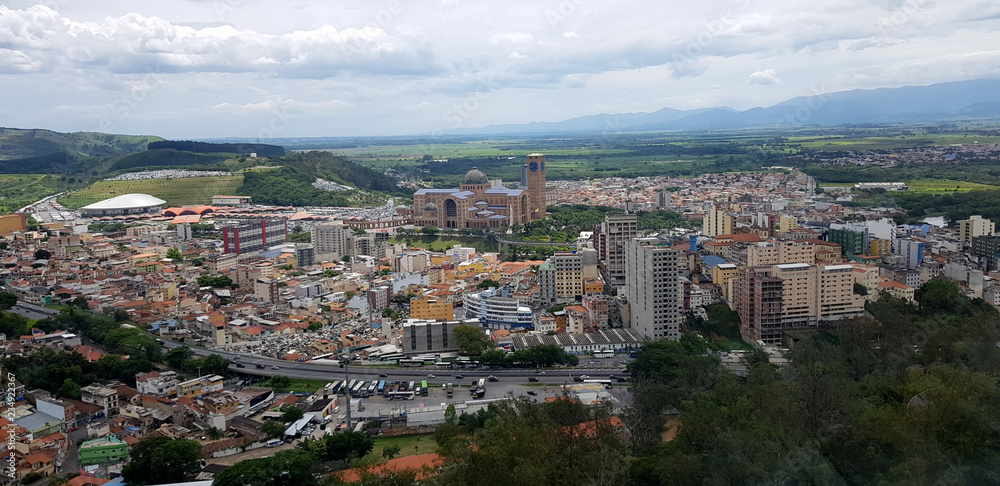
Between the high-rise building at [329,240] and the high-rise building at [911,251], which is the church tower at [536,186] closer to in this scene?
→ the high-rise building at [329,240]

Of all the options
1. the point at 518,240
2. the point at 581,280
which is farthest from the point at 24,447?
the point at 518,240

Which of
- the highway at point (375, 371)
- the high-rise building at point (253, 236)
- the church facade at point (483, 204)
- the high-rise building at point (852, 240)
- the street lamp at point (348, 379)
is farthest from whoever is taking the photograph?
the church facade at point (483, 204)

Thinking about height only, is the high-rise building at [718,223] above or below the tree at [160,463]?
above

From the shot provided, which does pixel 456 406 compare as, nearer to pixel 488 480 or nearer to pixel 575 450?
pixel 575 450

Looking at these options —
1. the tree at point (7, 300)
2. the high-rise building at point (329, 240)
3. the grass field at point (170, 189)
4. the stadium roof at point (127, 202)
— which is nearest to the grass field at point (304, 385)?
the tree at point (7, 300)

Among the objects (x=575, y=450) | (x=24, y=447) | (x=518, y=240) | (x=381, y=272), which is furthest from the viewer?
(x=518, y=240)

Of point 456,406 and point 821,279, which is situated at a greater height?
point 821,279

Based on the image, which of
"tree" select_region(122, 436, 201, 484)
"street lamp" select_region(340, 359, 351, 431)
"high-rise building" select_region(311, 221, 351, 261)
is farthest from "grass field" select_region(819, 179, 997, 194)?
"tree" select_region(122, 436, 201, 484)
